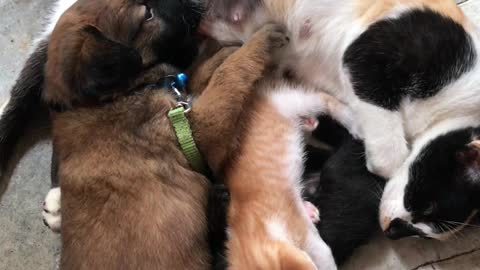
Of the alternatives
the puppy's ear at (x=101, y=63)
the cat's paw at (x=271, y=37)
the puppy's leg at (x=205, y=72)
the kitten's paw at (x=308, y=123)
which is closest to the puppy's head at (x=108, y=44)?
the puppy's ear at (x=101, y=63)

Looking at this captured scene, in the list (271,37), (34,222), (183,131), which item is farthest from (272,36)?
(34,222)

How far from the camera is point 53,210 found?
7.52ft

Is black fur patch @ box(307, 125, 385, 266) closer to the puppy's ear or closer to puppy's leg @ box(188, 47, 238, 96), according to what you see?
puppy's leg @ box(188, 47, 238, 96)

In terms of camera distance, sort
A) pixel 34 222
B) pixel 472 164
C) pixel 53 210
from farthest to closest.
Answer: pixel 34 222, pixel 53 210, pixel 472 164

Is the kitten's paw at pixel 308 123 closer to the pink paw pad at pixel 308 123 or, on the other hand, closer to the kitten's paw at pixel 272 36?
the pink paw pad at pixel 308 123

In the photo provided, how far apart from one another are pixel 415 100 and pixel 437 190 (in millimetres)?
342

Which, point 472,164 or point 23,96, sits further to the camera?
point 23,96

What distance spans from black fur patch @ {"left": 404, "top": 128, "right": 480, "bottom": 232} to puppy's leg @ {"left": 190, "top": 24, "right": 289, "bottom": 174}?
648 mm

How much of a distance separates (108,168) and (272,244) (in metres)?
0.63

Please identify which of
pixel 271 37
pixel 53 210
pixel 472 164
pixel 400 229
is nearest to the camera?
pixel 472 164

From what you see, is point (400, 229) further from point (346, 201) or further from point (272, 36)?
point (272, 36)

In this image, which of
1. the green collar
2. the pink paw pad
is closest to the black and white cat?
the pink paw pad

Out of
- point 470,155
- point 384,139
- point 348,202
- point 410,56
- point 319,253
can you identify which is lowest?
point 319,253

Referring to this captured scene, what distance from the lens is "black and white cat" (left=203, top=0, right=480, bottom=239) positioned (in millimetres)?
1875
